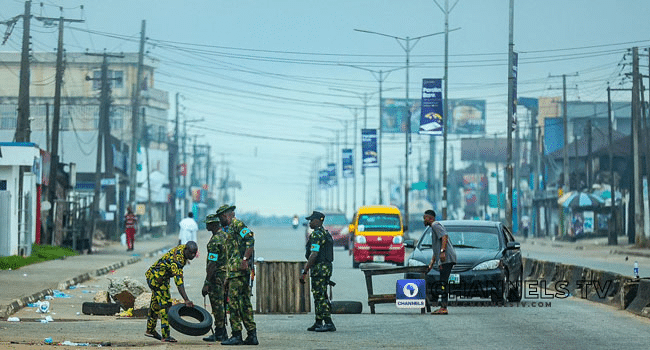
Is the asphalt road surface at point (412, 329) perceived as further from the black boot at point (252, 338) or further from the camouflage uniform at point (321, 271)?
the camouflage uniform at point (321, 271)

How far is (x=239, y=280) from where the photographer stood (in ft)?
54.7

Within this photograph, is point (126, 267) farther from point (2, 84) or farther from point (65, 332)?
point (2, 84)

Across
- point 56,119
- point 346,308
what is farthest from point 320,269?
point 56,119

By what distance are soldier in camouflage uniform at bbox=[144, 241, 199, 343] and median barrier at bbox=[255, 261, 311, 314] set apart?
499 centimetres

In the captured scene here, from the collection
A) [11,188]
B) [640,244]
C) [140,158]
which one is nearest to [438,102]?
[640,244]

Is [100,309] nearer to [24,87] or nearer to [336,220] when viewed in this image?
[24,87]

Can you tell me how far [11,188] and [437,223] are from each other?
24101mm

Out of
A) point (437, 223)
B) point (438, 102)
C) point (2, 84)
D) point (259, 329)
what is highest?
point (2, 84)

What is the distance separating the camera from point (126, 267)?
142 feet

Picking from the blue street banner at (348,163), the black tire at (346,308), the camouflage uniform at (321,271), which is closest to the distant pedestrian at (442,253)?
the black tire at (346,308)

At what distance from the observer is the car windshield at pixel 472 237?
2508cm

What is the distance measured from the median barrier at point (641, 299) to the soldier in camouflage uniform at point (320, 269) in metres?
6.05

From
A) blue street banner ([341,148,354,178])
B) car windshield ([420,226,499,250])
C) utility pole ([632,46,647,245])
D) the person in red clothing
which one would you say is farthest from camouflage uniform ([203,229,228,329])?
blue street banner ([341,148,354,178])

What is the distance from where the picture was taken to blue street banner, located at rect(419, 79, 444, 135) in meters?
55.3
